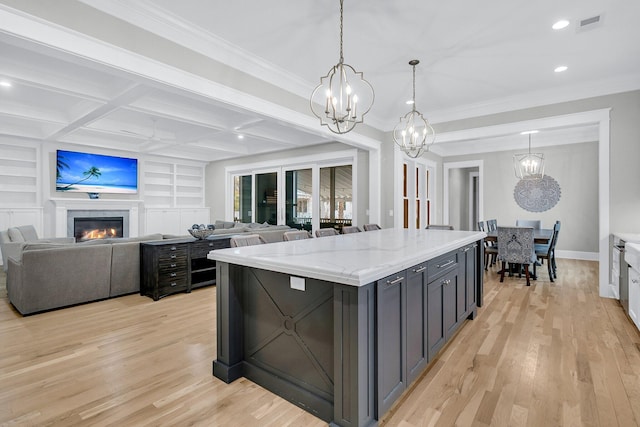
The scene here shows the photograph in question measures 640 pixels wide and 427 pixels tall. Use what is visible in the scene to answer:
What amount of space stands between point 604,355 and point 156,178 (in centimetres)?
1018

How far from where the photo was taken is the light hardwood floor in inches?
73.3

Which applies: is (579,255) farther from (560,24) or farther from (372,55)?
(372,55)

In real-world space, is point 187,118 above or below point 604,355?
above

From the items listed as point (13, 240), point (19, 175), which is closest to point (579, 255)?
point (13, 240)

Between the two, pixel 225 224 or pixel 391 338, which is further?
pixel 225 224

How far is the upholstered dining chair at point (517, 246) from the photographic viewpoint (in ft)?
16.4

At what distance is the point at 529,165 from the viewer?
6773mm

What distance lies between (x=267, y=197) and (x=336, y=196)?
238 centimetres

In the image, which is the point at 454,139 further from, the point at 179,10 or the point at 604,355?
the point at 179,10

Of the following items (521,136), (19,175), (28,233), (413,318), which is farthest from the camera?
(521,136)

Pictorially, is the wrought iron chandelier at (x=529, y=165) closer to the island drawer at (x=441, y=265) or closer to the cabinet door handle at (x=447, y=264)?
the island drawer at (x=441, y=265)

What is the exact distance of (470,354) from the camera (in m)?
2.65

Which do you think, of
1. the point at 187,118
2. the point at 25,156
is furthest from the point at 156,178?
the point at 187,118

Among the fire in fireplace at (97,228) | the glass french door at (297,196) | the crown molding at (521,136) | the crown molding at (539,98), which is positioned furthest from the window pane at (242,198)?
the crown molding at (539,98)
